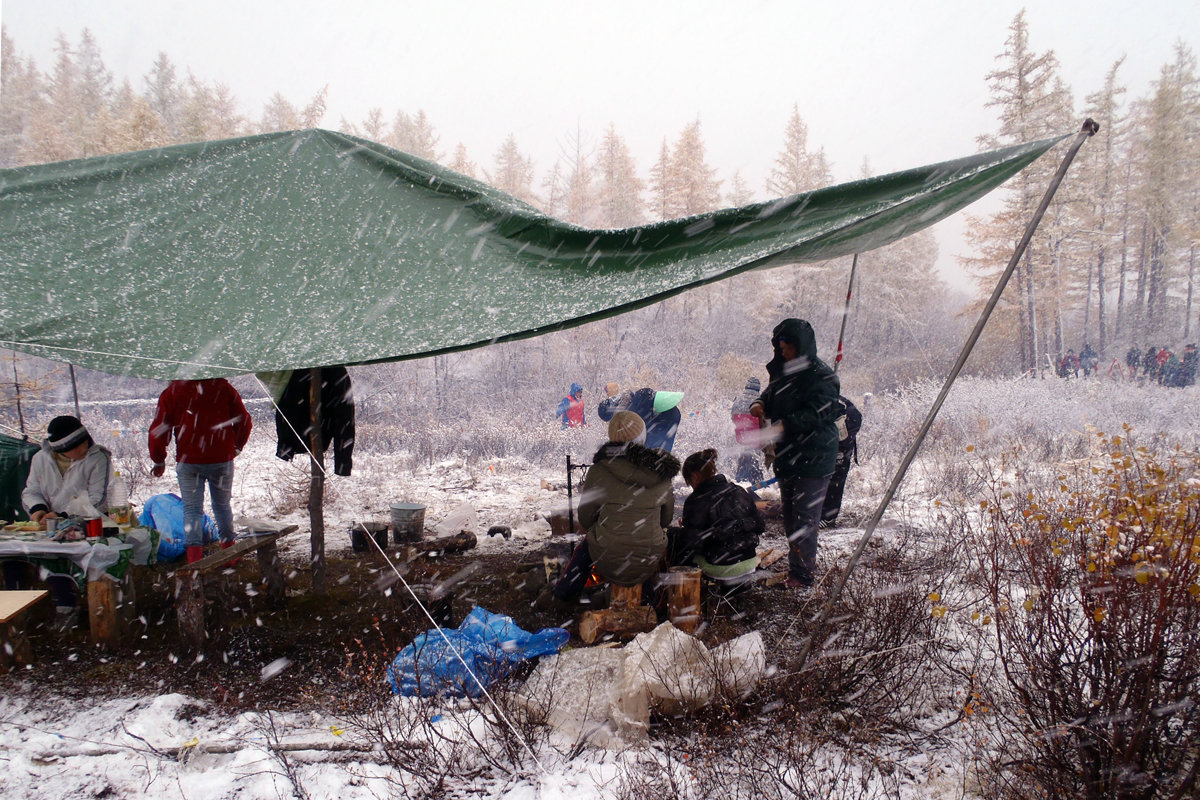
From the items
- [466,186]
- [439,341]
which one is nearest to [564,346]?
[466,186]

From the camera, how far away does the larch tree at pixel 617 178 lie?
28.8 m

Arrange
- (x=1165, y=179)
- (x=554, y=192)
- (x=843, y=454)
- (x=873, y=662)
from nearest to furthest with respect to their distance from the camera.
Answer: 1. (x=873, y=662)
2. (x=843, y=454)
3. (x=1165, y=179)
4. (x=554, y=192)

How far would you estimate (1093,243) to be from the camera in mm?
23375

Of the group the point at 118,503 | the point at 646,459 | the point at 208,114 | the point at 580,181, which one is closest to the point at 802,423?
the point at 646,459

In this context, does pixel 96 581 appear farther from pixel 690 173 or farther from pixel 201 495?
→ pixel 690 173

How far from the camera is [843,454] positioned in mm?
5359

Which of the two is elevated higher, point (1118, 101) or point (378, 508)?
point (1118, 101)

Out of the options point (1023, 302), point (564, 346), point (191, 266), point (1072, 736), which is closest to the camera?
point (1072, 736)

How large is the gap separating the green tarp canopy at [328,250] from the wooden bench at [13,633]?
1.59 meters

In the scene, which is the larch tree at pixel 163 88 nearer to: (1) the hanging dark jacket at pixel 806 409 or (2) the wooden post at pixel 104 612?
(2) the wooden post at pixel 104 612

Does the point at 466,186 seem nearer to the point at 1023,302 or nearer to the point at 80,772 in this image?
the point at 80,772

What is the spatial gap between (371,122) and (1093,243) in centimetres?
2874

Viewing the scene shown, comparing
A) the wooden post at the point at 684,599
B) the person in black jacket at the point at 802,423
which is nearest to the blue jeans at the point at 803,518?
the person in black jacket at the point at 802,423

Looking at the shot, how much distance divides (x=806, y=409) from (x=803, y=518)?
766 mm
